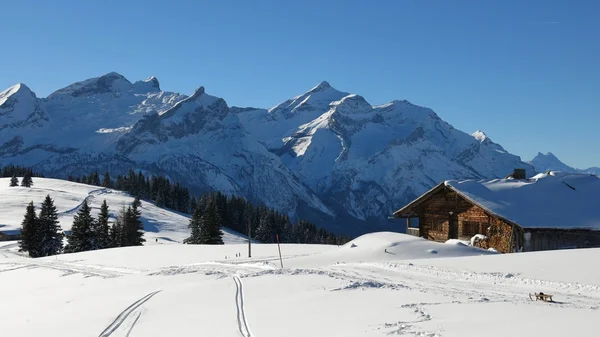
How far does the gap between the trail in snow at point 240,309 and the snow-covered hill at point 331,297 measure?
53 mm

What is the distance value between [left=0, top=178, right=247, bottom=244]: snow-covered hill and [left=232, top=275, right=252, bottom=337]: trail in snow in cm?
5913

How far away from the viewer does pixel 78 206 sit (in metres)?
106

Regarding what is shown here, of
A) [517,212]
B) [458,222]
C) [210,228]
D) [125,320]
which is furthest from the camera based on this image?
[210,228]

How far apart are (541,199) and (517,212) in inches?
121

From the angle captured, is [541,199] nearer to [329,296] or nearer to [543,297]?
[543,297]

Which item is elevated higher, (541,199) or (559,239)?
(541,199)

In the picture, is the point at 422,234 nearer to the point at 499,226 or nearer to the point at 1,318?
the point at 499,226

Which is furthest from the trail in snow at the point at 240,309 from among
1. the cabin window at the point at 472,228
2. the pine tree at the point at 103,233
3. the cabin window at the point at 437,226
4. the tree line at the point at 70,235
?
the pine tree at the point at 103,233

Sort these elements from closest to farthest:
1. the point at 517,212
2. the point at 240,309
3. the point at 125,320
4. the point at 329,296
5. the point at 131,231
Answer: the point at 125,320, the point at 240,309, the point at 329,296, the point at 517,212, the point at 131,231

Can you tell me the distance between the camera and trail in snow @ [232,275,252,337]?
527 inches

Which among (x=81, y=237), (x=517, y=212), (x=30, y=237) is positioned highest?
(x=517, y=212)

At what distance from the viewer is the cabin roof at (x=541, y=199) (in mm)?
31625

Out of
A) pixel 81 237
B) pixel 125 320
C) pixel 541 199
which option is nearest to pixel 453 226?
pixel 541 199

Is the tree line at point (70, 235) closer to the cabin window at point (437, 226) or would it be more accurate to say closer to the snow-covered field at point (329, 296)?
the snow-covered field at point (329, 296)
